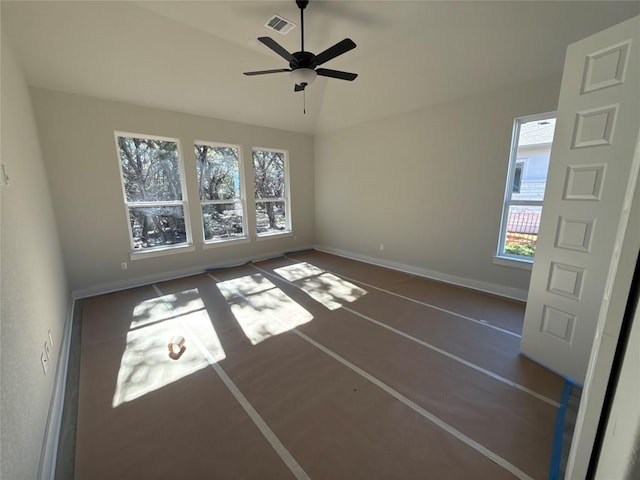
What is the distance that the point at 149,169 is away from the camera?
418 centimetres


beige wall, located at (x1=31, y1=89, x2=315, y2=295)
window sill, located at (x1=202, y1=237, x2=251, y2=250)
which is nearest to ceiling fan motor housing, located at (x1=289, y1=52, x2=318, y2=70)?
beige wall, located at (x1=31, y1=89, x2=315, y2=295)

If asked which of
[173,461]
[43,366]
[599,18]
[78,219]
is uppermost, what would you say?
[599,18]

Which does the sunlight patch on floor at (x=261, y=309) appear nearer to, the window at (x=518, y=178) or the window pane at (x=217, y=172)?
the window pane at (x=217, y=172)

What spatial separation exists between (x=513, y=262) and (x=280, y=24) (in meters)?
4.28

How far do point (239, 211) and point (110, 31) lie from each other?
3.12 meters

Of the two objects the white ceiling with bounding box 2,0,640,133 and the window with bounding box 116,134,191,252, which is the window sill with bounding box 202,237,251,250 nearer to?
the window with bounding box 116,134,191,252

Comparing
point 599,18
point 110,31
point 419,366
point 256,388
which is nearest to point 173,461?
point 256,388

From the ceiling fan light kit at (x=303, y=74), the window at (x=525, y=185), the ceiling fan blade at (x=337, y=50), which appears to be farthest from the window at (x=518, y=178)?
the ceiling fan light kit at (x=303, y=74)

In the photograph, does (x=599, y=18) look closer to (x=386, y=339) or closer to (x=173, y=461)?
(x=386, y=339)

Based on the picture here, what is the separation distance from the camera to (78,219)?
3.62 metres

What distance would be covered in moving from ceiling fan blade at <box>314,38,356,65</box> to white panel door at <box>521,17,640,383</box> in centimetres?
169

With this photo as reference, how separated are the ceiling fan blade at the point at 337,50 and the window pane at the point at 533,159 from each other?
262 cm

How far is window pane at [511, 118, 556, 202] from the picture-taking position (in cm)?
325

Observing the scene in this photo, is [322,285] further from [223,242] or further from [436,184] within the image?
[436,184]
